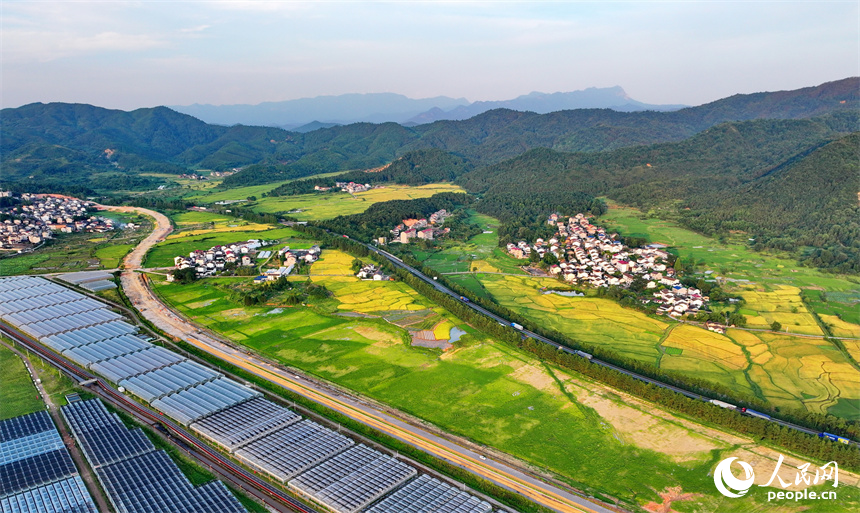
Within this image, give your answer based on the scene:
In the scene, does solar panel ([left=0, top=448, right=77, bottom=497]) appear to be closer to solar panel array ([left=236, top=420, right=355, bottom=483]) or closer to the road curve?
solar panel array ([left=236, top=420, right=355, bottom=483])

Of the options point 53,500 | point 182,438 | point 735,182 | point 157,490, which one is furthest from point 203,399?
point 735,182

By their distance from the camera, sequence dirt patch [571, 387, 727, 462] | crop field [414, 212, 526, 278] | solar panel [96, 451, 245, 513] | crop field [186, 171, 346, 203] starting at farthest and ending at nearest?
crop field [186, 171, 346, 203]
crop field [414, 212, 526, 278]
dirt patch [571, 387, 727, 462]
solar panel [96, 451, 245, 513]

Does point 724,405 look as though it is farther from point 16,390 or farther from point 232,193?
point 232,193

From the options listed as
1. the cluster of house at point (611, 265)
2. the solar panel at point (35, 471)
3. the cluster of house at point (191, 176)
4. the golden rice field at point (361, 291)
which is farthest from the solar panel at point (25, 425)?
the cluster of house at point (191, 176)

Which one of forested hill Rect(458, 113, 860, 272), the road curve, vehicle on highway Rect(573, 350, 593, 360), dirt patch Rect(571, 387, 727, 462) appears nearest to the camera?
the road curve

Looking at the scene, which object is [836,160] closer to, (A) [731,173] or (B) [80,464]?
(A) [731,173]

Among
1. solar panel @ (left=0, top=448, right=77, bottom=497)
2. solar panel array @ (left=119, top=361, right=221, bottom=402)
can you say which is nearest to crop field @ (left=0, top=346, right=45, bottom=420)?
solar panel array @ (left=119, top=361, right=221, bottom=402)
